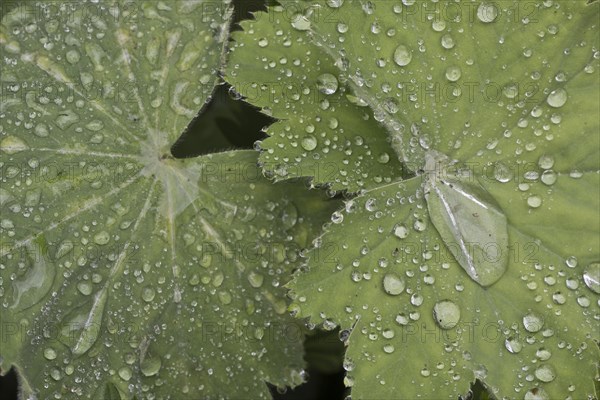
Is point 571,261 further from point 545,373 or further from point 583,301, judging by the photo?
point 545,373

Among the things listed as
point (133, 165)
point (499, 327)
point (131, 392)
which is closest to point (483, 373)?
point (499, 327)

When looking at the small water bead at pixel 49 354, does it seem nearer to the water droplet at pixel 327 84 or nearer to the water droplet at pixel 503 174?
the water droplet at pixel 327 84

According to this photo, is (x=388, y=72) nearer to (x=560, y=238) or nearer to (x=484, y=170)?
(x=484, y=170)

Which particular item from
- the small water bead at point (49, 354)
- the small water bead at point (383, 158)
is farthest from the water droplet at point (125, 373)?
the small water bead at point (383, 158)

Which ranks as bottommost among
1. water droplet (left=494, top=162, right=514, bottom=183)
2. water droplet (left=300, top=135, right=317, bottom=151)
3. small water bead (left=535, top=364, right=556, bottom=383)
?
small water bead (left=535, top=364, right=556, bottom=383)

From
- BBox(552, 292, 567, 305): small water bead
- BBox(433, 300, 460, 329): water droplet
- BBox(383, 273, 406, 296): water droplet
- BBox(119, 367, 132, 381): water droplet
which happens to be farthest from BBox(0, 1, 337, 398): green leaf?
BBox(552, 292, 567, 305): small water bead

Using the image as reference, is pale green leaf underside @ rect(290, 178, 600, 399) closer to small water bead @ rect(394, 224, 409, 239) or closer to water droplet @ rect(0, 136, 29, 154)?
small water bead @ rect(394, 224, 409, 239)

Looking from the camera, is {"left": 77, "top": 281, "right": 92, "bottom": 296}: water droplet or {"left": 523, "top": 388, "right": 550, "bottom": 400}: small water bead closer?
{"left": 523, "top": 388, "right": 550, "bottom": 400}: small water bead
